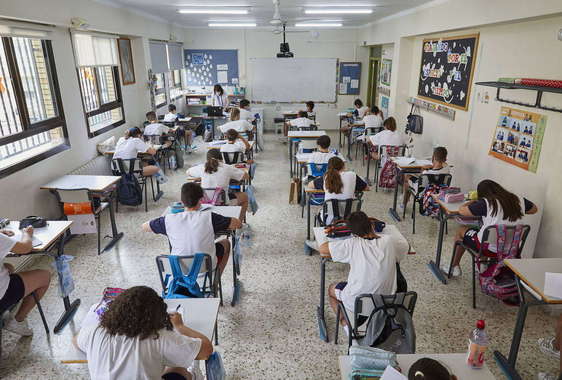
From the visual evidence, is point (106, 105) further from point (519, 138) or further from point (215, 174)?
point (519, 138)

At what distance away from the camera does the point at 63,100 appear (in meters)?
5.09

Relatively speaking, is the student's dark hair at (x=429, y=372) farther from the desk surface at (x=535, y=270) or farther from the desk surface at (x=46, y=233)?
the desk surface at (x=46, y=233)

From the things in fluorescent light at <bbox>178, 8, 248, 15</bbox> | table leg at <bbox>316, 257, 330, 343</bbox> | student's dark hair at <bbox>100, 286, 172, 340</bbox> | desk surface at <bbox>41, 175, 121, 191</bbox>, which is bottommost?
table leg at <bbox>316, 257, 330, 343</bbox>

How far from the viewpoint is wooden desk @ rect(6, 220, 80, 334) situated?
3.06 meters

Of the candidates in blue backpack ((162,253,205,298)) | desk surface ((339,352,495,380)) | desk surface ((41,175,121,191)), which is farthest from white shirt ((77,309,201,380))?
desk surface ((41,175,121,191))

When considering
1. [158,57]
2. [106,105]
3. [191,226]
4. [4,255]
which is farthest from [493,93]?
[158,57]

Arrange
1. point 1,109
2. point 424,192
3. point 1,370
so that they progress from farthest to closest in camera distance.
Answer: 1. point 424,192
2. point 1,109
3. point 1,370

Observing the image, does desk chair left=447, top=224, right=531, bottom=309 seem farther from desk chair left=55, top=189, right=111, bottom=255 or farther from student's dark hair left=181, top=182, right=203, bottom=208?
desk chair left=55, top=189, right=111, bottom=255

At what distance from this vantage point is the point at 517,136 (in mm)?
4324

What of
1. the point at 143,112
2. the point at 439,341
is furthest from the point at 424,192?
the point at 143,112

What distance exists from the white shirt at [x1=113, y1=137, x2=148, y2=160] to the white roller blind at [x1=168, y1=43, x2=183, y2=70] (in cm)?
504

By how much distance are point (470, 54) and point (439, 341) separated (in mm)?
4327

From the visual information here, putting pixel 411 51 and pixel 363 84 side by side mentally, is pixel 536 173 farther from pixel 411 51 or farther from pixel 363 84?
pixel 363 84

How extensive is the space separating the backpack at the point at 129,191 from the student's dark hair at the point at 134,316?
4.11 m
